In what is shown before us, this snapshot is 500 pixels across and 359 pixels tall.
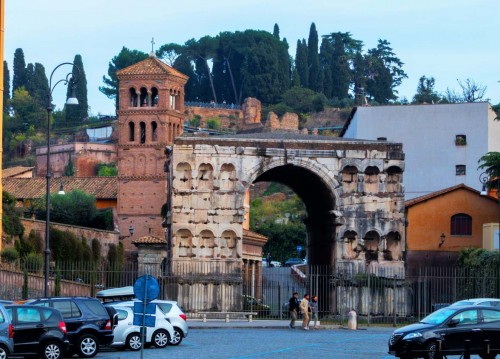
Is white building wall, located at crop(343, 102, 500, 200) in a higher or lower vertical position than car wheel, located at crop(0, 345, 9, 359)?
higher

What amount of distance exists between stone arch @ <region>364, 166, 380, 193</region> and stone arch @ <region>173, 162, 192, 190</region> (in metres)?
7.21

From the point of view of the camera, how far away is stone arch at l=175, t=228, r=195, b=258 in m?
56.2

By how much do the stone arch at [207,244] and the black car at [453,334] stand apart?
23968 millimetres

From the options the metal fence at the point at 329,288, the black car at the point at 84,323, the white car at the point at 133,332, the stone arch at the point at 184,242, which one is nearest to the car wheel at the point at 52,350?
the black car at the point at 84,323

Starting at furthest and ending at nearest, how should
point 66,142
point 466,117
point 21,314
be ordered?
point 66,142
point 466,117
point 21,314

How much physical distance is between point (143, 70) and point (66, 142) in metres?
46.9

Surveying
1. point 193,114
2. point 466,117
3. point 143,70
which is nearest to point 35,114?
point 193,114

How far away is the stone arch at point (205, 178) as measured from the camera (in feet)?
185

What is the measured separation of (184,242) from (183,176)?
Answer: 104 inches

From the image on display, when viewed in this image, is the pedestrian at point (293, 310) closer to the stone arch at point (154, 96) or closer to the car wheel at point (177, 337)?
the car wheel at point (177, 337)

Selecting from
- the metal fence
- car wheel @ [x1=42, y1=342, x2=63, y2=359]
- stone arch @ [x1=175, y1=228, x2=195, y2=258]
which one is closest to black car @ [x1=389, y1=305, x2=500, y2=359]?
car wheel @ [x1=42, y1=342, x2=63, y2=359]

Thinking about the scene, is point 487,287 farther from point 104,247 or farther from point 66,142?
point 66,142

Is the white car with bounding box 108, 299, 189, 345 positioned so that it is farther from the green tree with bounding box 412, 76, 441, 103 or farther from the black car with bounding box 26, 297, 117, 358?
the green tree with bounding box 412, 76, 441, 103

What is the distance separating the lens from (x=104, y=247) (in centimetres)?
8675
